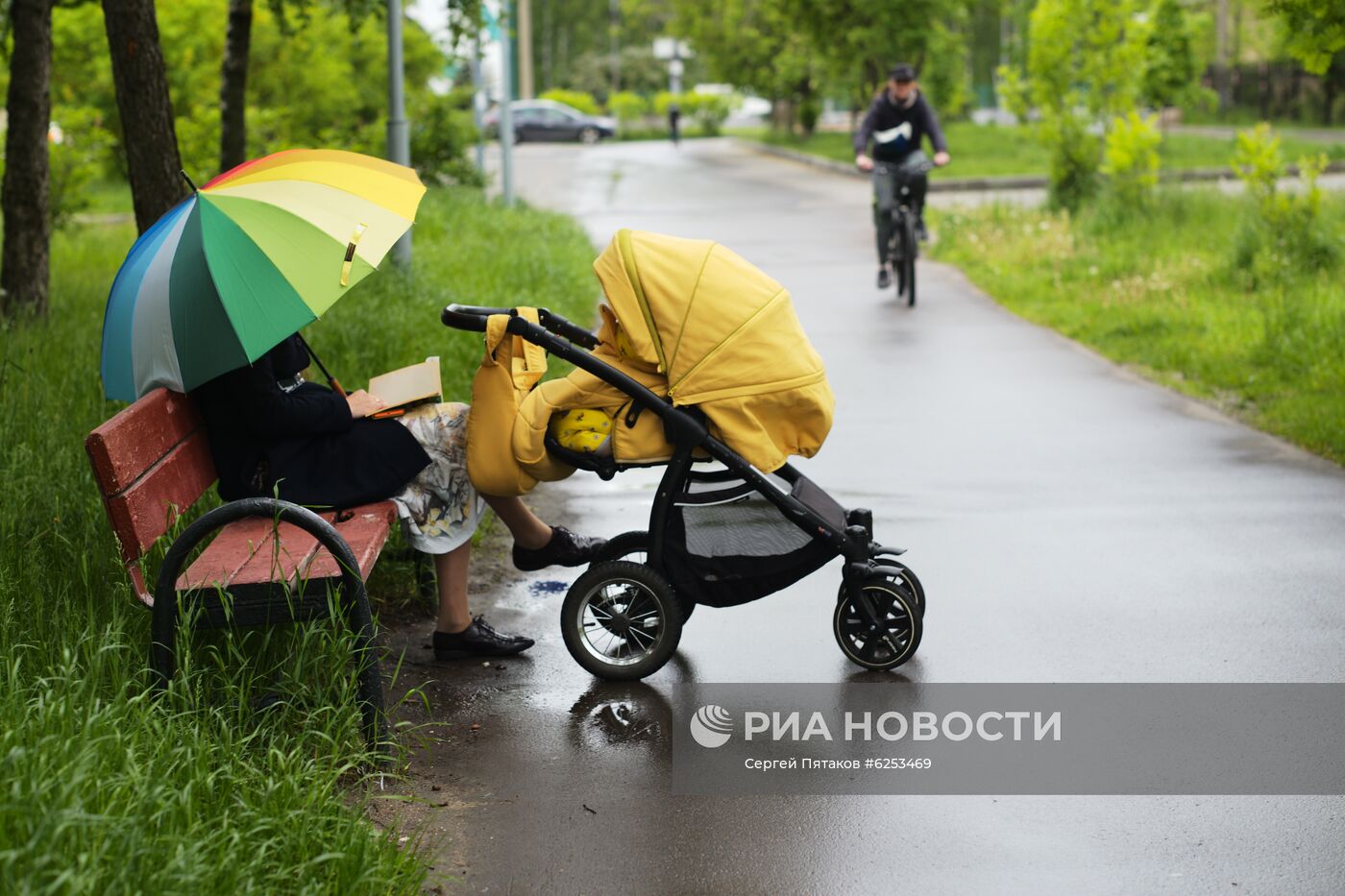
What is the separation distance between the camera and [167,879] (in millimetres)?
3049

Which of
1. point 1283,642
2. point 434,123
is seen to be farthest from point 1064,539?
point 434,123

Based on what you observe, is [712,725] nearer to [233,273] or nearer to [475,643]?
[475,643]

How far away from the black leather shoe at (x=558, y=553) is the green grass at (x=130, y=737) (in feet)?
2.09

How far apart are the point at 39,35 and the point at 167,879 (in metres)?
8.06

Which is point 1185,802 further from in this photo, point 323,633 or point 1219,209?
point 1219,209

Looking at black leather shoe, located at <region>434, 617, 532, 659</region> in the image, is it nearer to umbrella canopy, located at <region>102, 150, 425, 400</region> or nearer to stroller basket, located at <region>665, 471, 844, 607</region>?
stroller basket, located at <region>665, 471, 844, 607</region>

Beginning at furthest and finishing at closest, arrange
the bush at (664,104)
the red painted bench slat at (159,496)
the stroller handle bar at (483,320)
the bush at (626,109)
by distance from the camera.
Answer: the bush at (626,109)
the bush at (664,104)
the stroller handle bar at (483,320)
the red painted bench slat at (159,496)

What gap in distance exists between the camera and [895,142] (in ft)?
46.1

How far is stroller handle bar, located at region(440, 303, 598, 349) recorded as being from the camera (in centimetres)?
490

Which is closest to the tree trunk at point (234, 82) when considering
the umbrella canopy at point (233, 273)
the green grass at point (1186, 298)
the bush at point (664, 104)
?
the green grass at point (1186, 298)

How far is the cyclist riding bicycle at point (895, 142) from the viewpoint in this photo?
13.9 meters

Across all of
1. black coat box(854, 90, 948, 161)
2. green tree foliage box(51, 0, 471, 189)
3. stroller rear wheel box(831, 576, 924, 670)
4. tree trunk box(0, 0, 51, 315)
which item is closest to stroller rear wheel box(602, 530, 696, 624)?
stroller rear wheel box(831, 576, 924, 670)

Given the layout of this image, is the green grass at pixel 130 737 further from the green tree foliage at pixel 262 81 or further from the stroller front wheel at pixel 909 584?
the green tree foliage at pixel 262 81

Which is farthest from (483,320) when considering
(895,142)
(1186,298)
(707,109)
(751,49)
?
(707,109)
